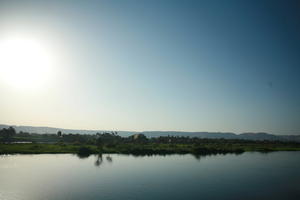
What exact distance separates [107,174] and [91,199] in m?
17.9

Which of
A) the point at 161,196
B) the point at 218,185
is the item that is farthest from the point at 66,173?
the point at 218,185

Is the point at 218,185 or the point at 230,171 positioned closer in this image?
the point at 218,185

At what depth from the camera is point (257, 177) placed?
47.4 meters

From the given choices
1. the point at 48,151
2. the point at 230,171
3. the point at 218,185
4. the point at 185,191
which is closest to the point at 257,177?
the point at 230,171

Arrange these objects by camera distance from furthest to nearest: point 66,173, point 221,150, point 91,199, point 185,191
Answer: point 221,150
point 66,173
point 185,191
point 91,199

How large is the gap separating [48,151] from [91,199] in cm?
5421

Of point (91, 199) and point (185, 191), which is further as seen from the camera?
point (185, 191)

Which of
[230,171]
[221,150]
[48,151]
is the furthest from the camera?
[221,150]

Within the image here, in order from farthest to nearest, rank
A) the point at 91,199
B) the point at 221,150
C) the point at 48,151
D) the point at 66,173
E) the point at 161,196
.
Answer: the point at 221,150 → the point at 48,151 → the point at 66,173 → the point at 161,196 → the point at 91,199

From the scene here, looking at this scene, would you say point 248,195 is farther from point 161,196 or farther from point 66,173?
point 66,173

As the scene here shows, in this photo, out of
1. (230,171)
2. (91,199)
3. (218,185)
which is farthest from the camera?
(230,171)

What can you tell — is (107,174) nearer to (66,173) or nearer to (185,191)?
(66,173)

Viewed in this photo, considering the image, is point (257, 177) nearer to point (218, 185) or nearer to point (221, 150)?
point (218, 185)

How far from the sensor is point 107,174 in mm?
46469
